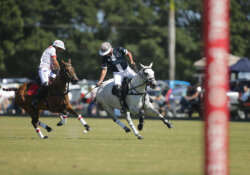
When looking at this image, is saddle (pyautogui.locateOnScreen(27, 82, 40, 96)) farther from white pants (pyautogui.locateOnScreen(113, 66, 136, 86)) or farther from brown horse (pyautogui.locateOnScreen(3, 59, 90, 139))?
white pants (pyautogui.locateOnScreen(113, 66, 136, 86))

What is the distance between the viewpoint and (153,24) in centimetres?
7025

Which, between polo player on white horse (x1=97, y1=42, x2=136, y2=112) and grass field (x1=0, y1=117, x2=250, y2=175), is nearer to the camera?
grass field (x1=0, y1=117, x2=250, y2=175)

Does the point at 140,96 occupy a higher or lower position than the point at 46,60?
lower

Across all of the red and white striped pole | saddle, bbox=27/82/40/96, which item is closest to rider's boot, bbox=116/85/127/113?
saddle, bbox=27/82/40/96

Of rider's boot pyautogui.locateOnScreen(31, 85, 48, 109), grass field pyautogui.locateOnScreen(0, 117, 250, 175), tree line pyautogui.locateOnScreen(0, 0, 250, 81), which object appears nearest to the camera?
grass field pyautogui.locateOnScreen(0, 117, 250, 175)

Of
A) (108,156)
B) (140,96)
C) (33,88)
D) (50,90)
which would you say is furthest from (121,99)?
(108,156)

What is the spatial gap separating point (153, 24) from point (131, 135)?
51.7 m

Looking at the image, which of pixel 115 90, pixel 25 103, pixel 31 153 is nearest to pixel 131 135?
pixel 115 90

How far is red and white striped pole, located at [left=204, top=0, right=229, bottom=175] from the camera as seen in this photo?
22.0 ft

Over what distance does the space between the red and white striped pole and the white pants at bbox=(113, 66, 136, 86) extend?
11980 millimetres

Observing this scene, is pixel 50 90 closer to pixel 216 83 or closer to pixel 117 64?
pixel 117 64

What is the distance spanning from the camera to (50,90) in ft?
63.0

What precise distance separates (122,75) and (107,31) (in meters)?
51.6

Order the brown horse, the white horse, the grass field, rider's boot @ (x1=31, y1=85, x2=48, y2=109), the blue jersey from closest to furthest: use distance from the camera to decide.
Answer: the grass field < the white horse < the brown horse < the blue jersey < rider's boot @ (x1=31, y1=85, x2=48, y2=109)
